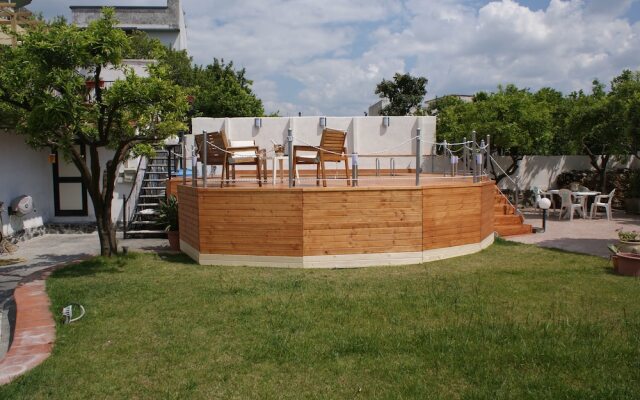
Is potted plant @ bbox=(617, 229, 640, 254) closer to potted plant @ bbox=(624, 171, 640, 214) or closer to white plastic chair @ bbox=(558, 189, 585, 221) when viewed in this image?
white plastic chair @ bbox=(558, 189, 585, 221)

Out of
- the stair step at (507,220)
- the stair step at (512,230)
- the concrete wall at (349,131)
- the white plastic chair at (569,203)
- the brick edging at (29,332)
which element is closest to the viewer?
the brick edging at (29,332)

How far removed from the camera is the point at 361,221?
Result: 8344mm

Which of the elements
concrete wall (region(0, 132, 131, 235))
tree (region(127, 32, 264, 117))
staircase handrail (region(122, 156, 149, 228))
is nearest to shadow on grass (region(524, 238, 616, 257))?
staircase handrail (region(122, 156, 149, 228))

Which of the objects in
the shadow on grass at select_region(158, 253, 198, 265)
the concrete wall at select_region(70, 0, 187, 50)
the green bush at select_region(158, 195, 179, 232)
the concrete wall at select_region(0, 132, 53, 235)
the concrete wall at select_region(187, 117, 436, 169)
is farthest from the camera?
the concrete wall at select_region(70, 0, 187, 50)

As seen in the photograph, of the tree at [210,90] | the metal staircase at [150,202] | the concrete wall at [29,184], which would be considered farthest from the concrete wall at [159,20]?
the concrete wall at [29,184]

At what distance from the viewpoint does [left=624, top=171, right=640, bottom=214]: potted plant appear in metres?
17.2

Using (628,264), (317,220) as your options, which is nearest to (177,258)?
(317,220)

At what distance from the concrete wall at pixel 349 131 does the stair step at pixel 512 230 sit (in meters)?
5.40

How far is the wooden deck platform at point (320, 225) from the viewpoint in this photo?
825 centimetres

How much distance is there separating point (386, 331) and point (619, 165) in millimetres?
18361

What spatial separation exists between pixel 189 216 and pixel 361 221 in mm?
3079

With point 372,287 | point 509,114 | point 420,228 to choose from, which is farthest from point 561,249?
point 509,114

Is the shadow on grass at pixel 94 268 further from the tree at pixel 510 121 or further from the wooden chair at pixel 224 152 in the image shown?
the tree at pixel 510 121

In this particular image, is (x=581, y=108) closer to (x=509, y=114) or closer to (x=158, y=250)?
(x=509, y=114)
